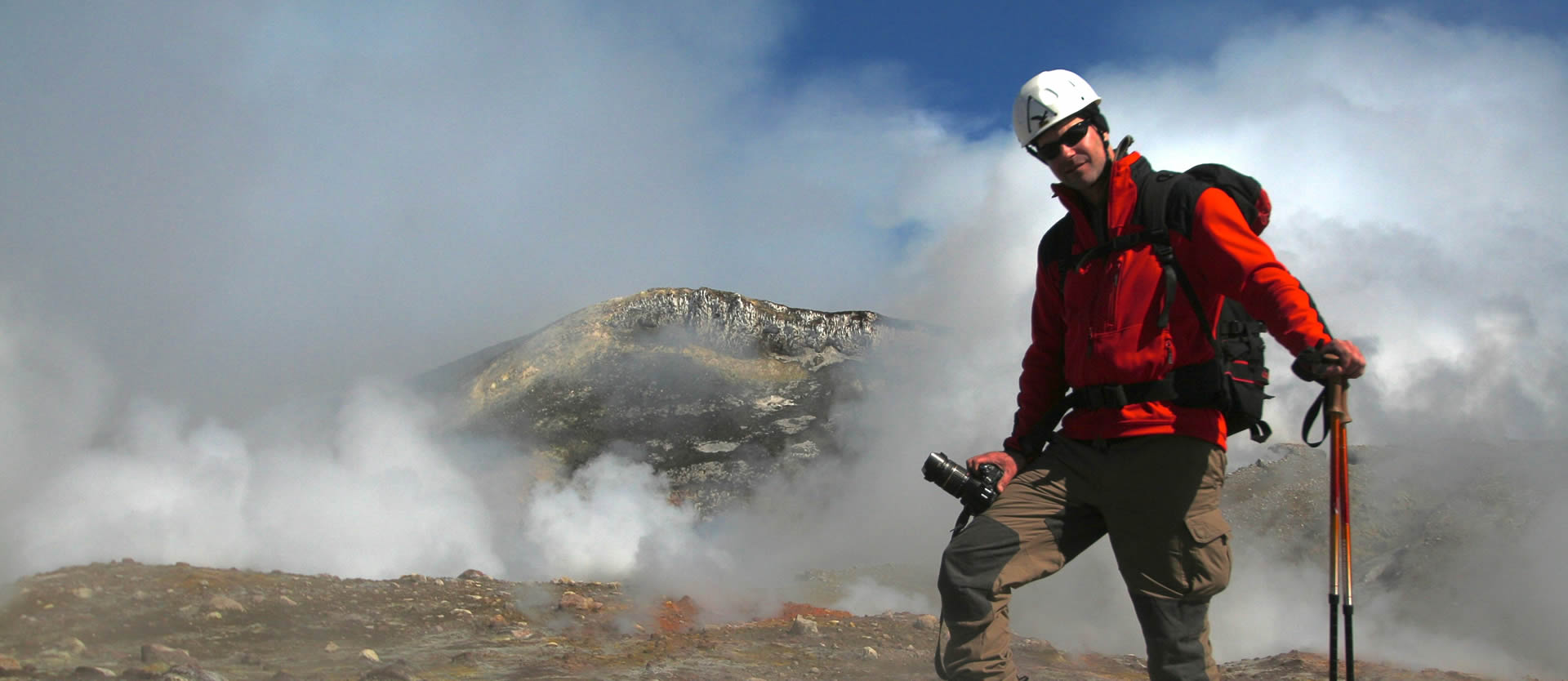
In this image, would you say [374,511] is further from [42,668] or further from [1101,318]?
[1101,318]

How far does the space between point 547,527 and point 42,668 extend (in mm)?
17405

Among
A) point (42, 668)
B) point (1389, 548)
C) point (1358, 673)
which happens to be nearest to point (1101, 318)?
point (42, 668)

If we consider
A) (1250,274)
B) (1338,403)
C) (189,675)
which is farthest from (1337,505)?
(189,675)

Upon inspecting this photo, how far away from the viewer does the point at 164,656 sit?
5.05 metres

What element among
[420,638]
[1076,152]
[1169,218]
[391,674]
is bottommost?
[391,674]

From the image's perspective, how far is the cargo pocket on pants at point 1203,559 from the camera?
285cm

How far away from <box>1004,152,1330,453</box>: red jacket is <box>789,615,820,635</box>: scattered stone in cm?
410

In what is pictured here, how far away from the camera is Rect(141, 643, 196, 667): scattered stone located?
4.99 m

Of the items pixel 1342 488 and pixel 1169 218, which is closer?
pixel 1342 488

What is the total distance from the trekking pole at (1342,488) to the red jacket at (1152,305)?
7.7 inches

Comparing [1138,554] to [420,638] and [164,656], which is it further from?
[420,638]

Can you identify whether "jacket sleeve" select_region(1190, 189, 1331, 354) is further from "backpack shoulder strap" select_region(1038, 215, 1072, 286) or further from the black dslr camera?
the black dslr camera

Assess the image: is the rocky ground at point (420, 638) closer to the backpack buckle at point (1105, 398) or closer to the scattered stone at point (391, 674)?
the scattered stone at point (391, 674)

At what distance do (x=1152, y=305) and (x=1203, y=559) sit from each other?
0.69m
